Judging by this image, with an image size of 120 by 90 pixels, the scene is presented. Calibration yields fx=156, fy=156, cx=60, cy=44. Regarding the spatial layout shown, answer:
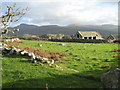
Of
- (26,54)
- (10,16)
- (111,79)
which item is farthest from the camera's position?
(26,54)

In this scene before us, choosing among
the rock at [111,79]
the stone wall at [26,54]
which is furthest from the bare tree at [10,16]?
the rock at [111,79]

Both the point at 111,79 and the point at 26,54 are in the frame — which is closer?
the point at 111,79

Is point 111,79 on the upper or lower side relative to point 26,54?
lower

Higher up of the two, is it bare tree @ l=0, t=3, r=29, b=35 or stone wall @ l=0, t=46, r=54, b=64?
bare tree @ l=0, t=3, r=29, b=35

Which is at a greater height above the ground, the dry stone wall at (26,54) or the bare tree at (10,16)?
the bare tree at (10,16)

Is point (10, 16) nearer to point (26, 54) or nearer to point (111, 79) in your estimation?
point (26, 54)

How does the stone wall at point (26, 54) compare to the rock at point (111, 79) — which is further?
the stone wall at point (26, 54)

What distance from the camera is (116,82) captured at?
33.9 feet

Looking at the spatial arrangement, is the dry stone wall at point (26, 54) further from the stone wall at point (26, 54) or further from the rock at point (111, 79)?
the rock at point (111, 79)

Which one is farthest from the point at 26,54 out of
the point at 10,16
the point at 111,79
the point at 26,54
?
the point at 111,79

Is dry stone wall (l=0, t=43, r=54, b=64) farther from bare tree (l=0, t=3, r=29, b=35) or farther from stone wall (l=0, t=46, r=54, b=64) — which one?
bare tree (l=0, t=3, r=29, b=35)

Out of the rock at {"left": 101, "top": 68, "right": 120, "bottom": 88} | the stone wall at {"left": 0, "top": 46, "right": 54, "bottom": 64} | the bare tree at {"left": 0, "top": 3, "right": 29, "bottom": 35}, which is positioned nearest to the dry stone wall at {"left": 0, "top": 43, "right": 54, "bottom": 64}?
the stone wall at {"left": 0, "top": 46, "right": 54, "bottom": 64}

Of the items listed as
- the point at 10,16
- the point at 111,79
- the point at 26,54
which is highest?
the point at 10,16

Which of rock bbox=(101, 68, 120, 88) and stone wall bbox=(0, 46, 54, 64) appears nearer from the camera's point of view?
rock bbox=(101, 68, 120, 88)
